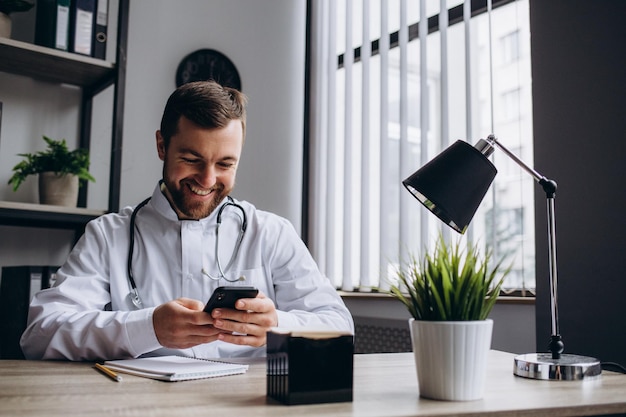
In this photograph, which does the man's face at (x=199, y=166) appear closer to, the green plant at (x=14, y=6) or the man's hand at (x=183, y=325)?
the man's hand at (x=183, y=325)

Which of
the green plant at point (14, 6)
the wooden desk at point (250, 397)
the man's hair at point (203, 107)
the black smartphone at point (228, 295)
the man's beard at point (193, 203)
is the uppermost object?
the green plant at point (14, 6)

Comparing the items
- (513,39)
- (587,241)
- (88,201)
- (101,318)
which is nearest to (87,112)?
(88,201)

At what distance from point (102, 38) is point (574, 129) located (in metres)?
1.69

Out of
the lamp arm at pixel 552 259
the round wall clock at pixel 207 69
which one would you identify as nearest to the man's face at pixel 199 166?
the lamp arm at pixel 552 259

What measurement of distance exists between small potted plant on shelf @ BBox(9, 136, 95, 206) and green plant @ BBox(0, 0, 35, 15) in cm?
47

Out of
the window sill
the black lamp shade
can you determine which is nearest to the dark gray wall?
the window sill

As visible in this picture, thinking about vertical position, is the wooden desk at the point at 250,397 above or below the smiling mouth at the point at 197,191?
below

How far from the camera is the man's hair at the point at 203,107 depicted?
1720 millimetres

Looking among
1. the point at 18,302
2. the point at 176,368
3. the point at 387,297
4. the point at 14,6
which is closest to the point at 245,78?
the point at 14,6

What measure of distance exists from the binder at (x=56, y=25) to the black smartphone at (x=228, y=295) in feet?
4.92

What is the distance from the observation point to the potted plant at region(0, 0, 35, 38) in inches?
Result: 85.9

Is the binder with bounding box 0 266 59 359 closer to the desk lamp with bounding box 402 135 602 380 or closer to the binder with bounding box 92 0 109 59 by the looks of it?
the binder with bounding box 92 0 109 59

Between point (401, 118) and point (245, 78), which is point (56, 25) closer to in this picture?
point (245, 78)

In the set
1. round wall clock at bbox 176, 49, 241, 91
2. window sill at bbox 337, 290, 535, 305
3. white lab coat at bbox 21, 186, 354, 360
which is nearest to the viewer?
white lab coat at bbox 21, 186, 354, 360
